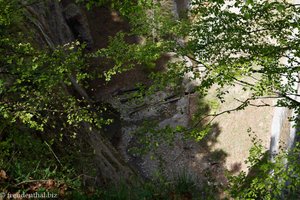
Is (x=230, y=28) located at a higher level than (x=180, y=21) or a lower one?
lower

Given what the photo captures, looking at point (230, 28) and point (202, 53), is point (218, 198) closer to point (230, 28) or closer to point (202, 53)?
point (202, 53)

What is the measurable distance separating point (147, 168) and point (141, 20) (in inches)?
297

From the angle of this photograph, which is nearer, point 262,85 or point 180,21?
point 262,85

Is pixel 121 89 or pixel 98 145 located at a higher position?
pixel 121 89

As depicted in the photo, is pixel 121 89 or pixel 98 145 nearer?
pixel 98 145

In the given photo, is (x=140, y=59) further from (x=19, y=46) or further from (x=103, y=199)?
(x=103, y=199)

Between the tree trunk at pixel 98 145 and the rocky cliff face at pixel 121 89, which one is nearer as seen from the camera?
the tree trunk at pixel 98 145

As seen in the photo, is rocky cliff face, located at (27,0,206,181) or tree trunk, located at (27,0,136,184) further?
rocky cliff face, located at (27,0,206,181)

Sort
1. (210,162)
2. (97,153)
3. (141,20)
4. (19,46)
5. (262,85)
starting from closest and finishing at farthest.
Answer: (262,85)
(19,46)
(141,20)
(97,153)
(210,162)

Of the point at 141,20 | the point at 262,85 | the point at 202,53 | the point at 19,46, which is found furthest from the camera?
the point at 141,20

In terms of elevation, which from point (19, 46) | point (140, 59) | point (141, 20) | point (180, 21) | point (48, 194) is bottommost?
point (48, 194)

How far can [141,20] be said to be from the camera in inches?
366

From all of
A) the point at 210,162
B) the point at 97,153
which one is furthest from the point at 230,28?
the point at 210,162

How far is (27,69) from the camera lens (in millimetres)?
5617
